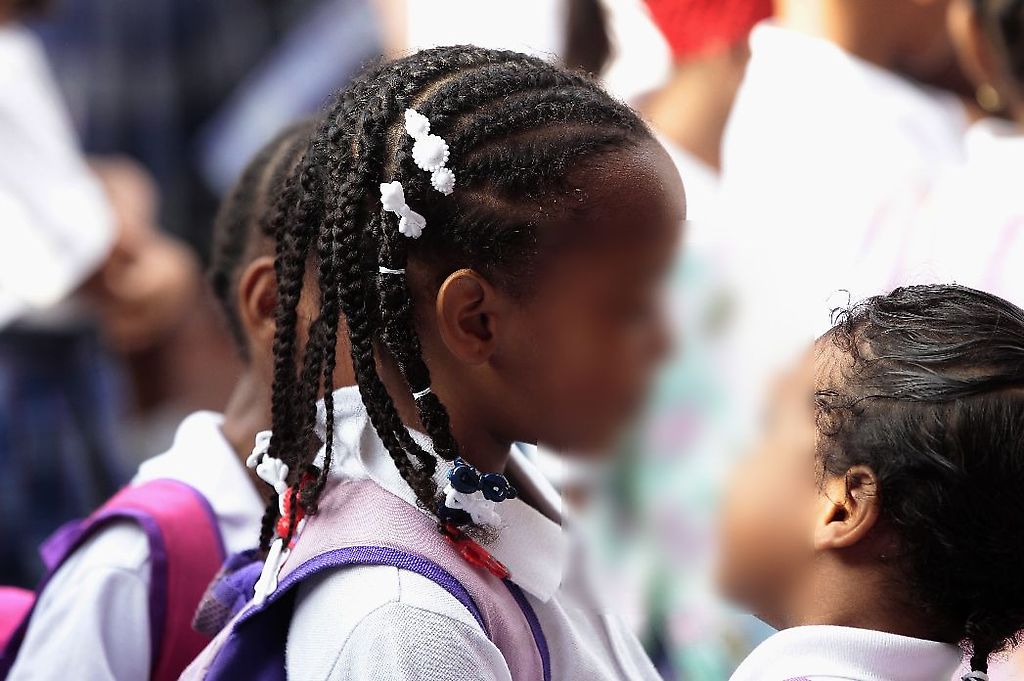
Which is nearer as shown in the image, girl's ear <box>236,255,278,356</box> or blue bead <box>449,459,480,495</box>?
blue bead <box>449,459,480,495</box>

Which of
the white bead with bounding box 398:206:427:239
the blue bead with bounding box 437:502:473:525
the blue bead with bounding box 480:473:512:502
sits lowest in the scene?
the blue bead with bounding box 437:502:473:525

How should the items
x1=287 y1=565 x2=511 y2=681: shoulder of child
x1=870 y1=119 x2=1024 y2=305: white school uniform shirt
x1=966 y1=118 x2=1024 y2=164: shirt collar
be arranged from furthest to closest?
x1=966 y1=118 x2=1024 y2=164: shirt collar → x1=870 y1=119 x2=1024 y2=305: white school uniform shirt → x1=287 y1=565 x2=511 y2=681: shoulder of child

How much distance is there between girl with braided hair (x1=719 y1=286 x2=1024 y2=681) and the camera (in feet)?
3.09

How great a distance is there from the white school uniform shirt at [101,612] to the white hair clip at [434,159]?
0.44 metres

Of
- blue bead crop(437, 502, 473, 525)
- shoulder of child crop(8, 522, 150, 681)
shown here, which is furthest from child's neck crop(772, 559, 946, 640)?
shoulder of child crop(8, 522, 150, 681)

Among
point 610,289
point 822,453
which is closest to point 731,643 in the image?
point 822,453

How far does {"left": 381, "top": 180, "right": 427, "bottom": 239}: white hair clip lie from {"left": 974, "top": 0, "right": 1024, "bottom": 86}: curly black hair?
0.87 m

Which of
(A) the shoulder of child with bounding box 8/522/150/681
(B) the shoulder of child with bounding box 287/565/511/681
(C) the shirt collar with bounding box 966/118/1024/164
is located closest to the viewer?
(B) the shoulder of child with bounding box 287/565/511/681

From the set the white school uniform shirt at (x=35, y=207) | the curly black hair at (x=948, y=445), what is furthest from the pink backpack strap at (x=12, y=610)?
the white school uniform shirt at (x=35, y=207)

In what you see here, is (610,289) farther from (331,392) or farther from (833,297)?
(833,297)

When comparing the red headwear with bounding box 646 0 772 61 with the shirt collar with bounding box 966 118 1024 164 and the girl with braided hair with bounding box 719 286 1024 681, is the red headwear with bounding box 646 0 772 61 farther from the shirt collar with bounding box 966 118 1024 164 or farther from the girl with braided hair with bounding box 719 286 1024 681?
the girl with braided hair with bounding box 719 286 1024 681

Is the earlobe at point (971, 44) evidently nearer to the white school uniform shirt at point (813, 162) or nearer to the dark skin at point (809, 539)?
the white school uniform shirt at point (813, 162)

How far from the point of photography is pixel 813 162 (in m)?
1.51

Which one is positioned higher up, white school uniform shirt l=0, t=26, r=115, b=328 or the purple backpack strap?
the purple backpack strap
